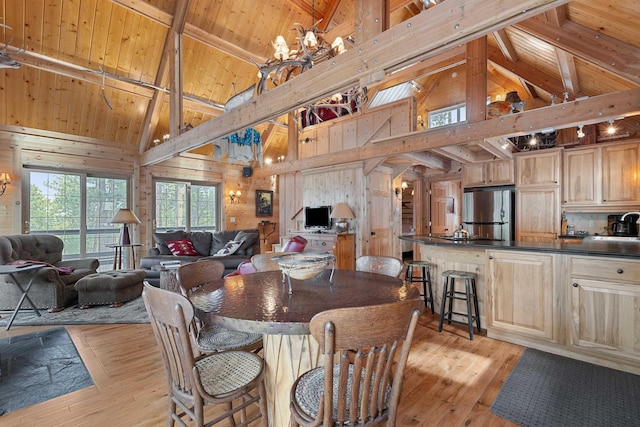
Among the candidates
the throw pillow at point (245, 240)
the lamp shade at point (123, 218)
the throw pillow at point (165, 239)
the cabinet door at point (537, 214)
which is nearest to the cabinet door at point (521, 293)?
the cabinet door at point (537, 214)

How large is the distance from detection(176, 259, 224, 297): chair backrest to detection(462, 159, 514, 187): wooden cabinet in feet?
17.3

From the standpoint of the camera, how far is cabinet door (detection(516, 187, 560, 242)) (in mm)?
4949

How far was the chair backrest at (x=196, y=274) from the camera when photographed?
1.96 metres

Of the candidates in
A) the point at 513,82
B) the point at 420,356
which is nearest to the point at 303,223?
the point at 420,356

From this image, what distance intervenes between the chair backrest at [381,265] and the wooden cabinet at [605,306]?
5.43 ft

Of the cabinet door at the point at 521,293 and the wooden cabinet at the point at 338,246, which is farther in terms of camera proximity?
the wooden cabinet at the point at 338,246

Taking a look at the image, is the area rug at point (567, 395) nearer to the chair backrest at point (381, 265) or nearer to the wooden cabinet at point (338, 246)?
the chair backrest at point (381, 265)

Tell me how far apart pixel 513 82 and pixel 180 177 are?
776cm

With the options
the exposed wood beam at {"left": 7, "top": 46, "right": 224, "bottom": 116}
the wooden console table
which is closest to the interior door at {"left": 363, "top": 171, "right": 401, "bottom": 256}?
the wooden console table

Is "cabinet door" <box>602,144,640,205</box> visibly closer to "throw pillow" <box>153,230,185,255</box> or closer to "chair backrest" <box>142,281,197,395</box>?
"chair backrest" <box>142,281,197,395</box>

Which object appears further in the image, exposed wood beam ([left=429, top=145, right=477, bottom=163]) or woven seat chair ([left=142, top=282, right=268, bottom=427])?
exposed wood beam ([left=429, top=145, right=477, bottom=163])

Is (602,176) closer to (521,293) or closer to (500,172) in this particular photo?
(500,172)

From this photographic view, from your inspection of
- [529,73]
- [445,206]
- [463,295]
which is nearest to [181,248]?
[463,295]

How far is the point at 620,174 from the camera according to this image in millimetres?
4453
